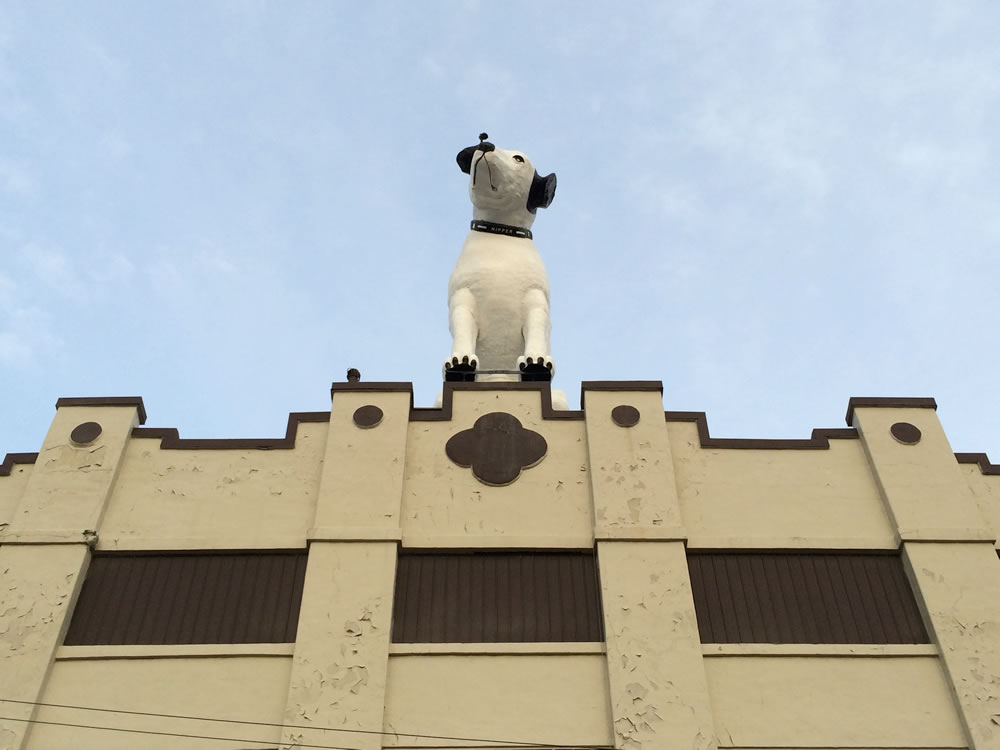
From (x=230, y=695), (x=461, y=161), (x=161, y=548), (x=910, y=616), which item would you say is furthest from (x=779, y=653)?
(x=461, y=161)

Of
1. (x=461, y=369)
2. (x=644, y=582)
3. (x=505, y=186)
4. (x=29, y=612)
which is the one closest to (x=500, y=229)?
(x=505, y=186)

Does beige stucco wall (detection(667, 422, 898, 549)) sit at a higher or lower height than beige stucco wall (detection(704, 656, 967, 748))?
higher

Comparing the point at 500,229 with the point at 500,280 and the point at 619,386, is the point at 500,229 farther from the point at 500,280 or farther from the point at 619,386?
the point at 619,386

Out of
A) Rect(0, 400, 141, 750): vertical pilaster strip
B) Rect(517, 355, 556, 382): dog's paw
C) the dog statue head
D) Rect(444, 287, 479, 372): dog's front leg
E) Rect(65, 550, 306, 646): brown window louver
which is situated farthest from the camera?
the dog statue head

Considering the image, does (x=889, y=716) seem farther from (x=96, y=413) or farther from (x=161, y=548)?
(x=96, y=413)

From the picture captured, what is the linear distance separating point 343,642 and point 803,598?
4.24 m

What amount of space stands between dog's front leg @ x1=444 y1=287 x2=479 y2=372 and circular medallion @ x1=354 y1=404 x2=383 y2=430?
5.70 ft

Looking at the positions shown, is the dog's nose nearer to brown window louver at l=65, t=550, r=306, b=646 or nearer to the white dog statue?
the white dog statue

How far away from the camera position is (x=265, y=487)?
10.8 metres

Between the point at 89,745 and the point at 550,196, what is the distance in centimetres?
957

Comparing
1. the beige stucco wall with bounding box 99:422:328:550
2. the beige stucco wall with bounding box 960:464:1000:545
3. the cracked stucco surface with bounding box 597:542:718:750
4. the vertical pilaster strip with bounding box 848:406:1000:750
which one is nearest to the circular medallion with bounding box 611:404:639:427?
the cracked stucco surface with bounding box 597:542:718:750

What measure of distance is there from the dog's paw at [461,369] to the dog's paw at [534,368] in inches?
22.3

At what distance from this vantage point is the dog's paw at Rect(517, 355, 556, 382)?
12.7 m

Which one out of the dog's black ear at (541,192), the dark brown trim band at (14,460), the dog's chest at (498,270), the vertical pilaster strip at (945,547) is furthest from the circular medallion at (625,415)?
the dark brown trim band at (14,460)
